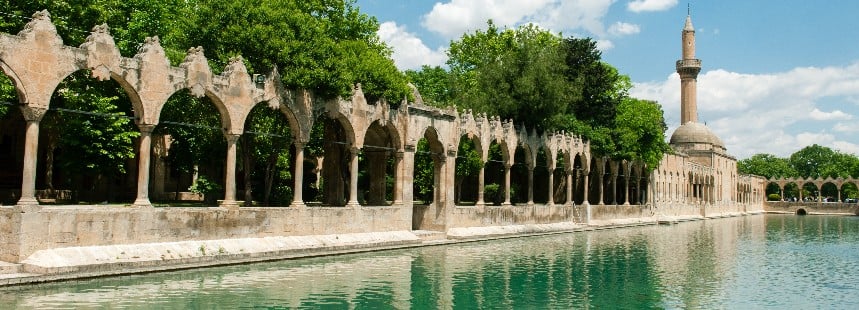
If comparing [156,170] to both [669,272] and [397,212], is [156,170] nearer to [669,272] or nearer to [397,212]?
[397,212]

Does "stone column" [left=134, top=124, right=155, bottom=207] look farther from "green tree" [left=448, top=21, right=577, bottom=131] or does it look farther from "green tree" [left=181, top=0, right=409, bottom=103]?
"green tree" [left=448, top=21, right=577, bottom=131]

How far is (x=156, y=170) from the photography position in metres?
32.8

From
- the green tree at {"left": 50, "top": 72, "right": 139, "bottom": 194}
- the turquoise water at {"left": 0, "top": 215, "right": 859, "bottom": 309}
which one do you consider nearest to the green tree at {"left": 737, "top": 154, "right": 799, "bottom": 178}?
the turquoise water at {"left": 0, "top": 215, "right": 859, "bottom": 309}

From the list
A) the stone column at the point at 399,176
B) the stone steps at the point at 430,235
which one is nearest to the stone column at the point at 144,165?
the stone column at the point at 399,176

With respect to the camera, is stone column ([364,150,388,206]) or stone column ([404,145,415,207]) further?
stone column ([364,150,388,206])

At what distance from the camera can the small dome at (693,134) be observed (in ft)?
253

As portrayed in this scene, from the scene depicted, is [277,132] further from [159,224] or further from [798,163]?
[798,163]

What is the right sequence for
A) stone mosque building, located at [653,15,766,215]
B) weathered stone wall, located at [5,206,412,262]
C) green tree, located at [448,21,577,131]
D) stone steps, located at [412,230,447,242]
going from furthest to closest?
stone mosque building, located at [653,15,766,215] < green tree, located at [448,21,577,131] < stone steps, located at [412,230,447,242] < weathered stone wall, located at [5,206,412,262]

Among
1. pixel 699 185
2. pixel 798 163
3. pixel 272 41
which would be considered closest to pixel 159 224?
pixel 272 41

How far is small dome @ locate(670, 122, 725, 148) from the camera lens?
253ft

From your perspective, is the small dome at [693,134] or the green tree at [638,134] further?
the small dome at [693,134]

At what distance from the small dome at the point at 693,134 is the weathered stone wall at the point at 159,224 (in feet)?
201

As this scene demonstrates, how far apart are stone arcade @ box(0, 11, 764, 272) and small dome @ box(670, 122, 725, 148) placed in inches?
1615

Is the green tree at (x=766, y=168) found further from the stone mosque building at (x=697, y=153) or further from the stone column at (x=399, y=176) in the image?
the stone column at (x=399, y=176)
